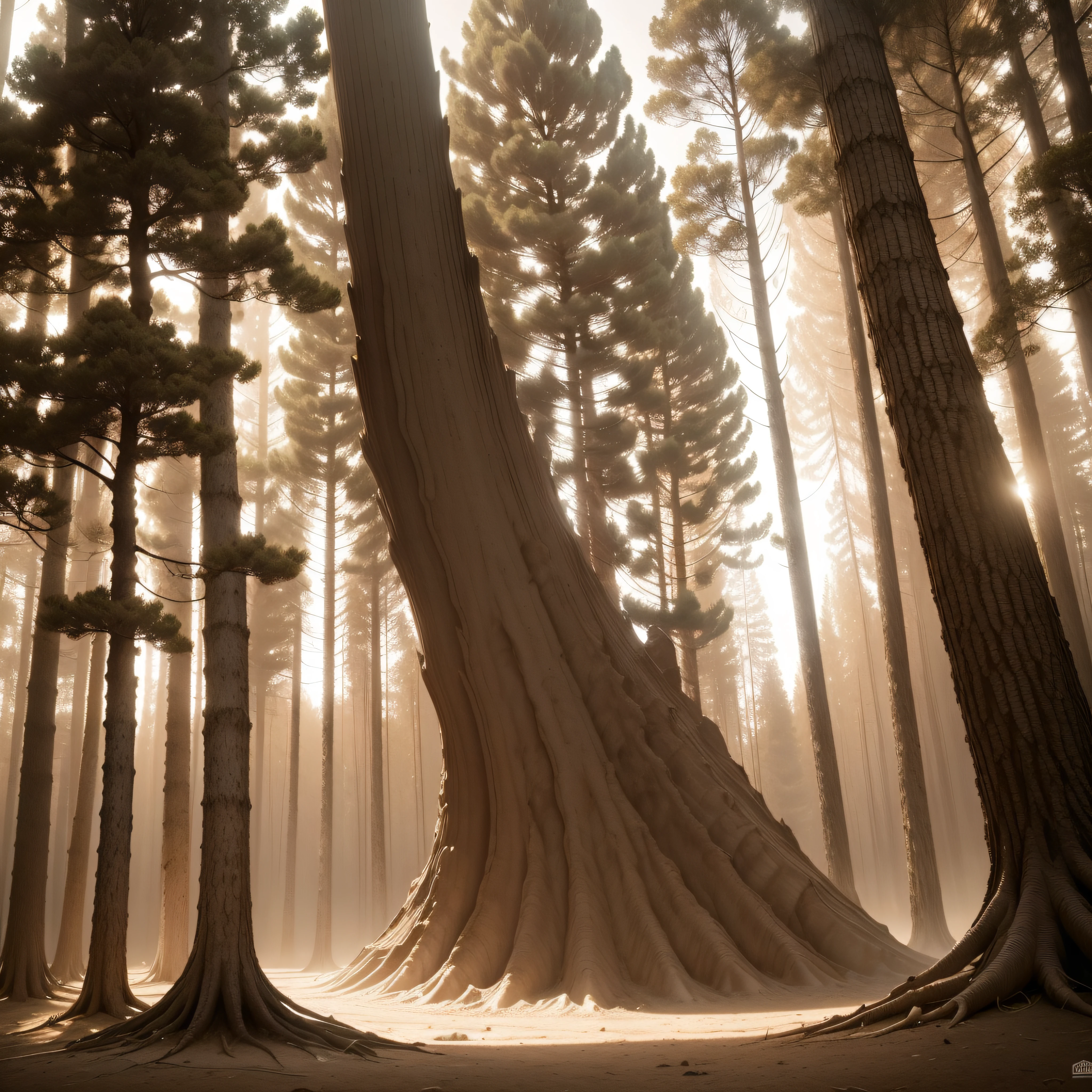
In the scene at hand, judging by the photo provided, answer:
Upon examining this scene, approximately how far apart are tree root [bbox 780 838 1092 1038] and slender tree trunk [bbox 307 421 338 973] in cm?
1308

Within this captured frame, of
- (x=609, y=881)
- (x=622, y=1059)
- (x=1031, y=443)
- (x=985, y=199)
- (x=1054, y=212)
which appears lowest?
(x=622, y=1059)

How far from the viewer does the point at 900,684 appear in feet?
32.8

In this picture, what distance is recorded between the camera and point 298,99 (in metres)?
8.16

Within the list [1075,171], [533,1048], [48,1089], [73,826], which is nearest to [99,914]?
[48,1089]

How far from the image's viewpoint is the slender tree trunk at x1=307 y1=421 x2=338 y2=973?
14836 mm

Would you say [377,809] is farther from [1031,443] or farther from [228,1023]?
[1031,443]

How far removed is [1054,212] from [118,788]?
34.6ft

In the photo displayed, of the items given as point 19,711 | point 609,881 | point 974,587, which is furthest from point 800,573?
point 19,711

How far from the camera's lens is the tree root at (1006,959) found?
2.71 meters

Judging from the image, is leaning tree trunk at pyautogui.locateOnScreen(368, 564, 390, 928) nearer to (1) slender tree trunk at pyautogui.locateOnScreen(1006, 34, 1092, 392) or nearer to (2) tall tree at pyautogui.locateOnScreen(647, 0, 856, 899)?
(2) tall tree at pyautogui.locateOnScreen(647, 0, 856, 899)

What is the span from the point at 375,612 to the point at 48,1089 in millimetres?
14524

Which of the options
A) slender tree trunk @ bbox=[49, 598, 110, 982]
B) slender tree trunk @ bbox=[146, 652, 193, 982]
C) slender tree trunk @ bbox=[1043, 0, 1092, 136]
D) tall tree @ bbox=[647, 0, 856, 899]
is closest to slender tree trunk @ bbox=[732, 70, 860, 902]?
tall tree @ bbox=[647, 0, 856, 899]

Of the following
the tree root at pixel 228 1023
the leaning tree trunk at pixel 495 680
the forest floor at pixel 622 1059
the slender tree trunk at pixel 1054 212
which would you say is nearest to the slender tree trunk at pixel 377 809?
the leaning tree trunk at pixel 495 680

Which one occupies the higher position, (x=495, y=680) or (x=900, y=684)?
(x=900, y=684)
